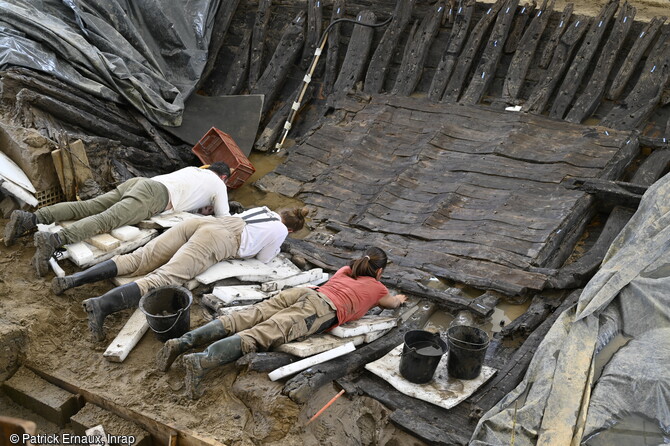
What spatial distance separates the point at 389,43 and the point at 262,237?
16.6 feet

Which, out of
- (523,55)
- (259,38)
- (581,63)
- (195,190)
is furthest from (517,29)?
(195,190)

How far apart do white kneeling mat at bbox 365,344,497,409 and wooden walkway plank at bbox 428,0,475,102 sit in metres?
5.31

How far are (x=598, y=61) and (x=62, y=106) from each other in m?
6.80

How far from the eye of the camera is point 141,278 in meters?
6.17

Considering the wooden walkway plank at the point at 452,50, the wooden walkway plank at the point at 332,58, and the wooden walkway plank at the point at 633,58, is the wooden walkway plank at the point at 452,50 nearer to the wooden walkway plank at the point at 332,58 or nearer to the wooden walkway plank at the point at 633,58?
the wooden walkway plank at the point at 332,58

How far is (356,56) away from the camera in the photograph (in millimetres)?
10891

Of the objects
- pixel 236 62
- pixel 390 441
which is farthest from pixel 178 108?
pixel 390 441

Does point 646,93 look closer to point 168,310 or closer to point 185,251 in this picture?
point 185,251

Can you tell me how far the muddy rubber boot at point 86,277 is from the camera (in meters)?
6.05

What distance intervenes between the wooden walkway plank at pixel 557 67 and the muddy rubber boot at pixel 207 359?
5.73 m

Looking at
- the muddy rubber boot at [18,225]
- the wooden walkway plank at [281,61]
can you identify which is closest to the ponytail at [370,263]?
the muddy rubber boot at [18,225]

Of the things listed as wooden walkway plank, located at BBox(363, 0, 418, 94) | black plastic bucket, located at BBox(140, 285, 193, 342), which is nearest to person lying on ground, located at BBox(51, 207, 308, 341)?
black plastic bucket, located at BBox(140, 285, 193, 342)

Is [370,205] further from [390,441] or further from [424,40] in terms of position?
[390,441]

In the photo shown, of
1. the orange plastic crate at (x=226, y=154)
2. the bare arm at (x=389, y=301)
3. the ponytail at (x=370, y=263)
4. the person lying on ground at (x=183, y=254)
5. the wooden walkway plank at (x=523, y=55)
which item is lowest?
the orange plastic crate at (x=226, y=154)
